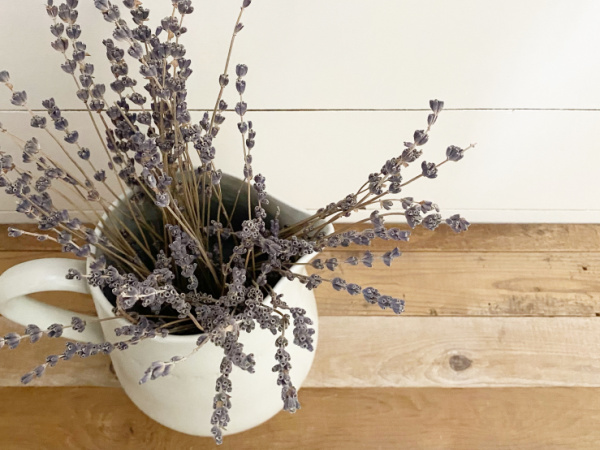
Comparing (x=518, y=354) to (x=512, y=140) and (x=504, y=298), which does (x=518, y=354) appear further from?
(x=512, y=140)

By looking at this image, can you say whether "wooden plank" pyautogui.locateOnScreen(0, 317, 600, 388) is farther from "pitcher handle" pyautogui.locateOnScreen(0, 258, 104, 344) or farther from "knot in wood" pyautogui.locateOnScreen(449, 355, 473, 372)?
"pitcher handle" pyautogui.locateOnScreen(0, 258, 104, 344)

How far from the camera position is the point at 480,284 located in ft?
2.79

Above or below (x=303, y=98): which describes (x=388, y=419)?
below

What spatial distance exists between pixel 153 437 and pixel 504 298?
54 centimetres

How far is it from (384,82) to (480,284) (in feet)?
1.22

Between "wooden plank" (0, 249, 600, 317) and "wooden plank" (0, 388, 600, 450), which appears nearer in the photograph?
"wooden plank" (0, 388, 600, 450)

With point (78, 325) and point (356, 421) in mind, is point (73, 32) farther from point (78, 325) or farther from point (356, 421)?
point (356, 421)

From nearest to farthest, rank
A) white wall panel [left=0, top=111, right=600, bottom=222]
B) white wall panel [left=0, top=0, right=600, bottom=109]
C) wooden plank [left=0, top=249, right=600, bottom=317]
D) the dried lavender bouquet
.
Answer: the dried lavender bouquet → white wall panel [left=0, top=0, right=600, bottom=109] → white wall panel [left=0, top=111, right=600, bottom=222] → wooden plank [left=0, top=249, right=600, bottom=317]

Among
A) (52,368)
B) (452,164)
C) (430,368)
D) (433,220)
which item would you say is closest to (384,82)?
(452,164)

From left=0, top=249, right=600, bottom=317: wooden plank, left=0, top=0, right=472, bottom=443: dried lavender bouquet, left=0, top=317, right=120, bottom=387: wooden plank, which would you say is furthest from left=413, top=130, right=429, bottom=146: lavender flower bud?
left=0, top=317, right=120, bottom=387: wooden plank

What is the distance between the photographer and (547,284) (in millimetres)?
851

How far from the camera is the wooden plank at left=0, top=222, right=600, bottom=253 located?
0.88 m

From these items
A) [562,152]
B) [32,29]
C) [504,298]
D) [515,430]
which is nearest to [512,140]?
[562,152]

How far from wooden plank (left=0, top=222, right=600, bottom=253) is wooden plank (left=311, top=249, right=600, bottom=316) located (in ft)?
0.03
